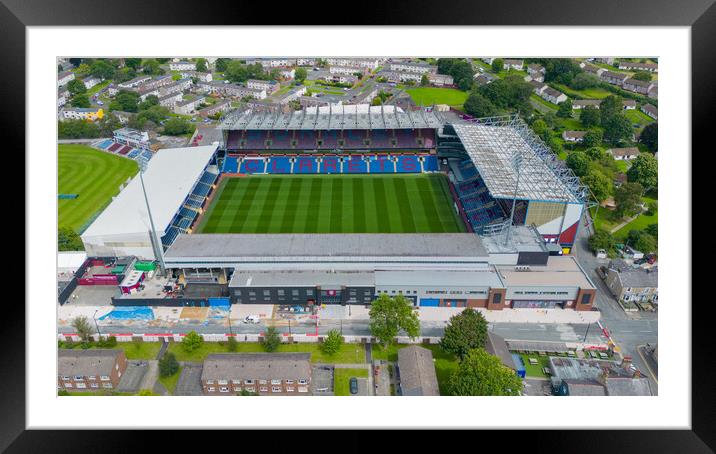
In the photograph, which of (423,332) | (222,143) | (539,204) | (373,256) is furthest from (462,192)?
(222,143)

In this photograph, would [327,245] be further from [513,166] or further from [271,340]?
[513,166]

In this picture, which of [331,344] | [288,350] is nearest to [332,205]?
[288,350]

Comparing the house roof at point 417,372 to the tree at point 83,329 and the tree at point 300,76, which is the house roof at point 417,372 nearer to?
the tree at point 83,329

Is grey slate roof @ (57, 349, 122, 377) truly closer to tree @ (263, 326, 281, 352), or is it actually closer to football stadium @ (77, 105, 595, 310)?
football stadium @ (77, 105, 595, 310)

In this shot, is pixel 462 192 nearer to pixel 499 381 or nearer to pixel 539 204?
pixel 539 204

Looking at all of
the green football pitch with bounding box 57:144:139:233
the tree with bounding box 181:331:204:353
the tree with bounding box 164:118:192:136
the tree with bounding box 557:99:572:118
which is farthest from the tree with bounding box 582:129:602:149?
the green football pitch with bounding box 57:144:139:233
